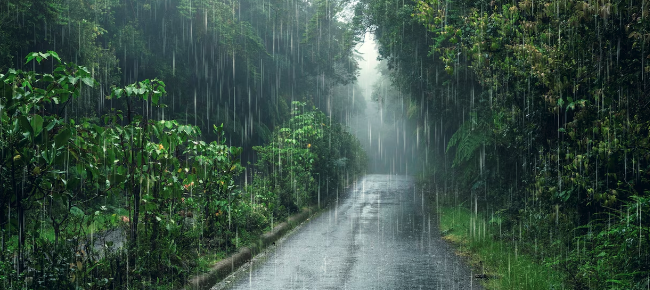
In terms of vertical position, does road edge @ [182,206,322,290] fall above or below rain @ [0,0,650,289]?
below

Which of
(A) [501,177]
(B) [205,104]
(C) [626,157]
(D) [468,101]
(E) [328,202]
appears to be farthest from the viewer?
(B) [205,104]

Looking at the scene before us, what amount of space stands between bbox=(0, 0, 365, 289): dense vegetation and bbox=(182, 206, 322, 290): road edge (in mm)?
185

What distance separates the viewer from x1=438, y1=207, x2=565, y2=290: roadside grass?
6.34 m

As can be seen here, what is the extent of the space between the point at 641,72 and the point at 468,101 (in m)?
9.95

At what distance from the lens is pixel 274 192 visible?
1403 centimetres

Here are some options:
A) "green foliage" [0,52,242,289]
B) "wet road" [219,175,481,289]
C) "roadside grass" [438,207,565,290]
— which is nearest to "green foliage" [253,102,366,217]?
"wet road" [219,175,481,289]

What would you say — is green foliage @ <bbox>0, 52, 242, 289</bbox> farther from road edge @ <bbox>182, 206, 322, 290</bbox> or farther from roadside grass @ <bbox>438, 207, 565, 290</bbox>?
roadside grass @ <bbox>438, 207, 565, 290</bbox>

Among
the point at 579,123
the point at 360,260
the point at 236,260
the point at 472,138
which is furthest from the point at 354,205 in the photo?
the point at 579,123

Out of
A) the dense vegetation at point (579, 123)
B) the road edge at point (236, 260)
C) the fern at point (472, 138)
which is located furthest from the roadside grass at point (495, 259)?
the road edge at point (236, 260)

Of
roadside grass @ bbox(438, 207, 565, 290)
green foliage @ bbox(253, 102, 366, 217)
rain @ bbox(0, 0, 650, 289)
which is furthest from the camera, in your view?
green foliage @ bbox(253, 102, 366, 217)

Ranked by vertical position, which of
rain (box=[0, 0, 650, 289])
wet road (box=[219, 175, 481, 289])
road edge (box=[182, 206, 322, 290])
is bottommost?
wet road (box=[219, 175, 481, 289])

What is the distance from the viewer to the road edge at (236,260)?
642 centimetres

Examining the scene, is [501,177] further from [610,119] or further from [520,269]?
[610,119]

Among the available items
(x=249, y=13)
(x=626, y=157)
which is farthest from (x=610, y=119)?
(x=249, y=13)
